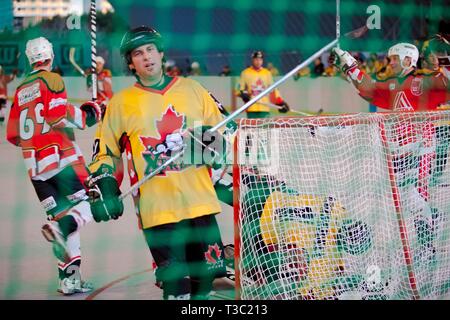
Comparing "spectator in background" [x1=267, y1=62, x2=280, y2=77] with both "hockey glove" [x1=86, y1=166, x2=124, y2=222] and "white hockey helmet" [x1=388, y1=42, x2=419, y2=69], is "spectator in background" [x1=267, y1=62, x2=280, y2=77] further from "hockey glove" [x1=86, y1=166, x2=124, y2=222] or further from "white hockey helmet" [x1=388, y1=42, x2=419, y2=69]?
"hockey glove" [x1=86, y1=166, x2=124, y2=222]

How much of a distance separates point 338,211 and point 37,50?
1.52 m

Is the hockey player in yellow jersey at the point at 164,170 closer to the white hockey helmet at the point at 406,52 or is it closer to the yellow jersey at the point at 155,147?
the yellow jersey at the point at 155,147

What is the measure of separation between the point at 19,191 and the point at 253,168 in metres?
3.40

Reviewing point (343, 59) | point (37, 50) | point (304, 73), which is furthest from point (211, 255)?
point (304, 73)

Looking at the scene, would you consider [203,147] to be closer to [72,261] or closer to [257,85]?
[72,261]

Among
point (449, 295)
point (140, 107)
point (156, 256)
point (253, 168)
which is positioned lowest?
point (449, 295)

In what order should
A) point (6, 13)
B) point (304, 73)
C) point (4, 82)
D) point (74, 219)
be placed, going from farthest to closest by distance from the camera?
point (304, 73)
point (4, 82)
point (6, 13)
point (74, 219)

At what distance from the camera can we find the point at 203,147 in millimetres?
2967

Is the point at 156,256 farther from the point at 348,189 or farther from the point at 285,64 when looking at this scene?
the point at 285,64

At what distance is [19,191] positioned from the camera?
20.0 ft

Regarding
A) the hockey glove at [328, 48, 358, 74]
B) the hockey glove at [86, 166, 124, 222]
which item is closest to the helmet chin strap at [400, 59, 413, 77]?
the hockey glove at [328, 48, 358, 74]

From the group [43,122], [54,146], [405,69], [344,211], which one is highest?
[405,69]

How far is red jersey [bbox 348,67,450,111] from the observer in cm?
435
